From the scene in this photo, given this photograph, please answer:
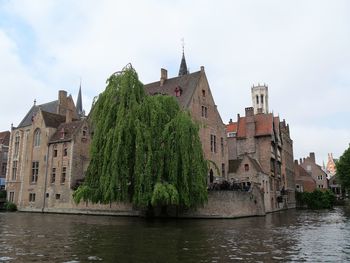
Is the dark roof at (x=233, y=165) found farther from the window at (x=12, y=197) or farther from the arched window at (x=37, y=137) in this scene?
the window at (x=12, y=197)

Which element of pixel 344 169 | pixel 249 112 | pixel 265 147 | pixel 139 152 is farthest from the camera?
pixel 344 169

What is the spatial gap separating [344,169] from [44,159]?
144 ft

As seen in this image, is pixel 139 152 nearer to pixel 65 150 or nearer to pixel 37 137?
pixel 65 150

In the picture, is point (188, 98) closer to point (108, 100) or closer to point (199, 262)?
point (108, 100)

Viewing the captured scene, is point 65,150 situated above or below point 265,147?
below

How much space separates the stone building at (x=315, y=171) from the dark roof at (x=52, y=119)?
6277cm

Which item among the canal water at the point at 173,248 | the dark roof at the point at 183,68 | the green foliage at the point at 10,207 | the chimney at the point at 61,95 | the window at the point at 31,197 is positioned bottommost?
the canal water at the point at 173,248

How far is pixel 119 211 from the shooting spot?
35.8 meters

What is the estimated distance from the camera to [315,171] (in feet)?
292

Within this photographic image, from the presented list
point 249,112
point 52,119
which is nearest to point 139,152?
point 52,119

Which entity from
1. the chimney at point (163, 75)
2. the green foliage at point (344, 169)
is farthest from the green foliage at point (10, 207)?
the green foliage at point (344, 169)

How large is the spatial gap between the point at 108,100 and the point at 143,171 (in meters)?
5.76

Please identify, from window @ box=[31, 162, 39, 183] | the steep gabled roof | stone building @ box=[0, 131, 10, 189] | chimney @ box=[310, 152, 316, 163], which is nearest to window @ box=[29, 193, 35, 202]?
window @ box=[31, 162, 39, 183]

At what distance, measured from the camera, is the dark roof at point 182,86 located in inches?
1570
